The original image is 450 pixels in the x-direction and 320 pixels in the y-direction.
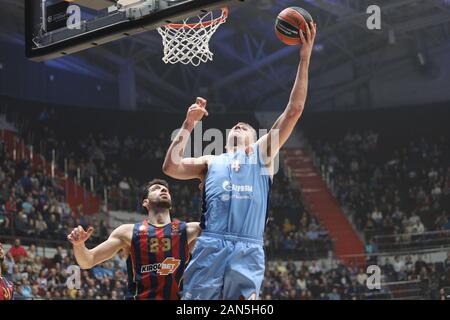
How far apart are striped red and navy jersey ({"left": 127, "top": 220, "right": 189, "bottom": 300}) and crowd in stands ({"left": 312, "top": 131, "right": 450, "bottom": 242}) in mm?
13785

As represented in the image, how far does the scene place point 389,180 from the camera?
66.2ft

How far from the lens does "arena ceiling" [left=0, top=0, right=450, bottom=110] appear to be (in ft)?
65.7

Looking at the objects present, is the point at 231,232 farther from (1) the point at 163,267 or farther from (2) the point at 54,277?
(2) the point at 54,277

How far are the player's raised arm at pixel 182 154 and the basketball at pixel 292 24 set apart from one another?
716 millimetres

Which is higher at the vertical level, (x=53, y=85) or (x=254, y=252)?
(x=53, y=85)

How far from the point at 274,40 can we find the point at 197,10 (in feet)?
→ 56.3

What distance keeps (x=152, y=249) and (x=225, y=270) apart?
1139mm

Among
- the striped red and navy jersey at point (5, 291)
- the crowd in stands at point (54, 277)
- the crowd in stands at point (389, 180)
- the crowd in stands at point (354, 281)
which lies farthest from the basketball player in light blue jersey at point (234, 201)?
the crowd in stands at point (389, 180)

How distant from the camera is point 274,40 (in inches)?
878

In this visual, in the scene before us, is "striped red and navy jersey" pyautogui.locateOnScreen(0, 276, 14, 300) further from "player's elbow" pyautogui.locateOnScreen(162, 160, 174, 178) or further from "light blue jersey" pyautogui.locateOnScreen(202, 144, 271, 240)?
"light blue jersey" pyautogui.locateOnScreen(202, 144, 271, 240)

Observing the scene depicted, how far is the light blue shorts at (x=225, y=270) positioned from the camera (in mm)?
3961
